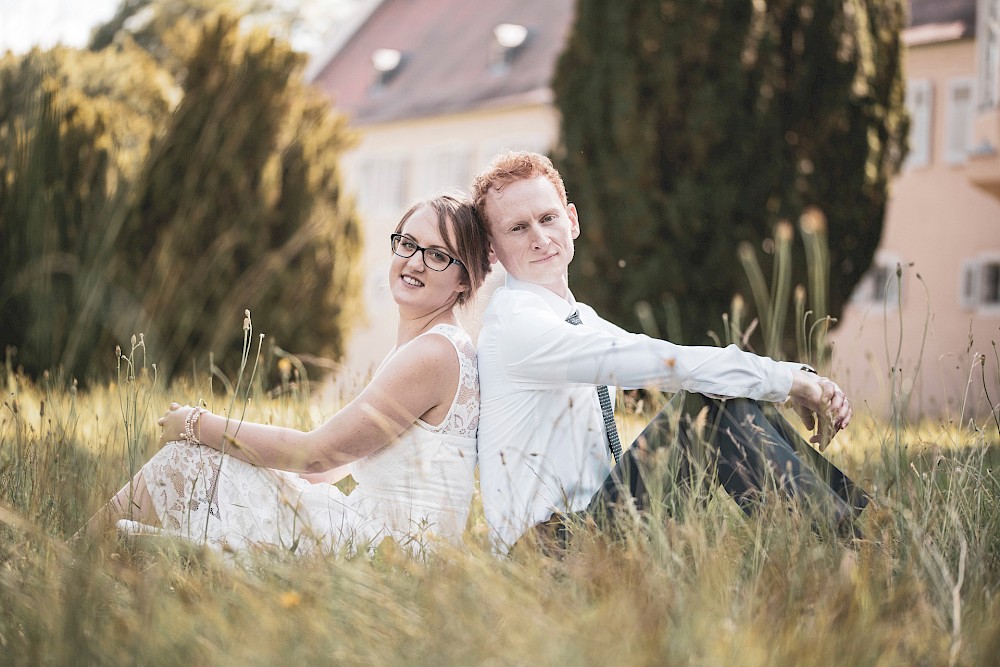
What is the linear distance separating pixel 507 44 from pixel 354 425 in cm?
2383

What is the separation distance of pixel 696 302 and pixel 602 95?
2.33 metres

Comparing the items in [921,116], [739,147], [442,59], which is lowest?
[739,147]

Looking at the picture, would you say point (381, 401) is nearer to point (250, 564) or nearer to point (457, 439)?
point (457, 439)

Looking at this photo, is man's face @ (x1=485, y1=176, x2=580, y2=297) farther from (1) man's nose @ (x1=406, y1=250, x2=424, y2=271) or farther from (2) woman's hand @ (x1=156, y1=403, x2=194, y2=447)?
(2) woman's hand @ (x1=156, y1=403, x2=194, y2=447)

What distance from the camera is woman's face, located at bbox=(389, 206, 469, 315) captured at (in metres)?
3.31

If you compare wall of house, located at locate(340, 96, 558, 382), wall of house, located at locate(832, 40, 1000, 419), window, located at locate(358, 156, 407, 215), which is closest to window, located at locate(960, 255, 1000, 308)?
wall of house, located at locate(832, 40, 1000, 419)

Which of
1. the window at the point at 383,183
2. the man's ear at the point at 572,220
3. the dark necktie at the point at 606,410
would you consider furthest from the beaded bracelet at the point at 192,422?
the window at the point at 383,183

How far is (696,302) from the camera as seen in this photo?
11.1 metres

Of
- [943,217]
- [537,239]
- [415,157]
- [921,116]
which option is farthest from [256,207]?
[415,157]

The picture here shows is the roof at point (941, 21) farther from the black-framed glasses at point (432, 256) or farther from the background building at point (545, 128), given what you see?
the black-framed glasses at point (432, 256)

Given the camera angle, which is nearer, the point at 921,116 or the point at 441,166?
the point at 921,116

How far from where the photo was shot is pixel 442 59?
28.2 m

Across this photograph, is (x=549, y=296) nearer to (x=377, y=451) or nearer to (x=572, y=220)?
(x=572, y=220)

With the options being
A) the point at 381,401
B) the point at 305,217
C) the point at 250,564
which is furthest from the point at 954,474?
the point at 305,217
